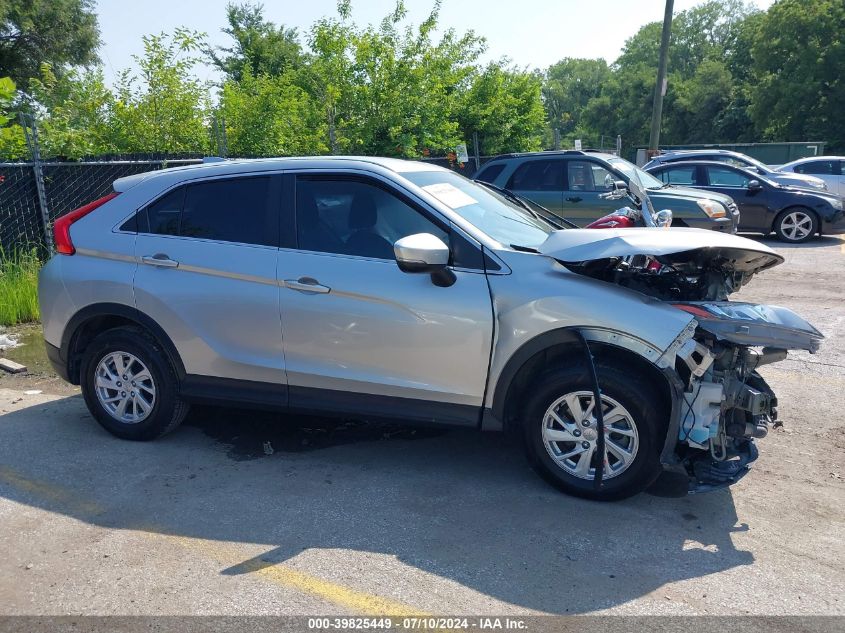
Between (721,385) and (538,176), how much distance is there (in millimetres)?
8683

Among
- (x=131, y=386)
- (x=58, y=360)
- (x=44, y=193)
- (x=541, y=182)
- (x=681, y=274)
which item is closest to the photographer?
(x=681, y=274)

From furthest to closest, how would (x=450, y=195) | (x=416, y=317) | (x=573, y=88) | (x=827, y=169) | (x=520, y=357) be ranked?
(x=573, y=88) → (x=827, y=169) → (x=450, y=195) → (x=416, y=317) → (x=520, y=357)

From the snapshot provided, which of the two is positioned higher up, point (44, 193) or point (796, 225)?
point (44, 193)

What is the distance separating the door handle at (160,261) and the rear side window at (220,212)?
0.18 metres

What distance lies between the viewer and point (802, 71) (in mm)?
45750

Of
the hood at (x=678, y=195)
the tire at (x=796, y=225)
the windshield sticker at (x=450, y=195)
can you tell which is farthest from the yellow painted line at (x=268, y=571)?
the tire at (x=796, y=225)

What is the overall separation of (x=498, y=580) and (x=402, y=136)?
42.8 ft

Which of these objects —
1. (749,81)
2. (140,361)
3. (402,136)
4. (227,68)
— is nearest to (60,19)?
(227,68)

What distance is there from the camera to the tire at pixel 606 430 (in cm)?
412

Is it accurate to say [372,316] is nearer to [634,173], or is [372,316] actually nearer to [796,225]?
[634,173]

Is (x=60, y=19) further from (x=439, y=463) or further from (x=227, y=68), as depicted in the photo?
(x=439, y=463)

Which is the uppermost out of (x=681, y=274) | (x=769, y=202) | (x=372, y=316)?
(x=681, y=274)

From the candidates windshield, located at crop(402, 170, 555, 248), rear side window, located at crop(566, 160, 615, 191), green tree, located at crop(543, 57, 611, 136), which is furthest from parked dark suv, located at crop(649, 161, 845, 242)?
green tree, located at crop(543, 57, 611, 136)

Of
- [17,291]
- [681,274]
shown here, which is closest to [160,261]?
[681,274]
